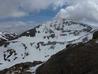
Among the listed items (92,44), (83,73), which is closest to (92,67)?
(83,73)

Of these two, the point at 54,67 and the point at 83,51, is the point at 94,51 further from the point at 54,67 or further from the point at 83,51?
the point at 54,67

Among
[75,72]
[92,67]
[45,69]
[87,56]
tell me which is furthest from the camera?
[45,69]

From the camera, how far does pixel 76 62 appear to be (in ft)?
182

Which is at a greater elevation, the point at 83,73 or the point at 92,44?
the point at 92,44

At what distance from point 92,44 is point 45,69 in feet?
39.6

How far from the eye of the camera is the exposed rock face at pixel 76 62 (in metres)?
51.3

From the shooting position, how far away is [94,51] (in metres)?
57.4

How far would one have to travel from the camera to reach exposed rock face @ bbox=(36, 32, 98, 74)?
51.3 metres

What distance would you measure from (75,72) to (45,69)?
1302cm

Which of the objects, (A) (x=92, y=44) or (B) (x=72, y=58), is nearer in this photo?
(B) (x=72, y=58)

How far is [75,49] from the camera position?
61906mm

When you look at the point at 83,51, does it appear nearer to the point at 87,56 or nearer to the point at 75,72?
the point at 87,56

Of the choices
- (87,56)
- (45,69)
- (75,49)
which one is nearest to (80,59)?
(87,56)

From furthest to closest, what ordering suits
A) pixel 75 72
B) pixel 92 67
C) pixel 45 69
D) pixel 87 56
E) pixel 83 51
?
1. pixel 45 69
2. pixel 83 51
3. pixel 87 56
4. pixel 75 72
5. pixel 92 67
